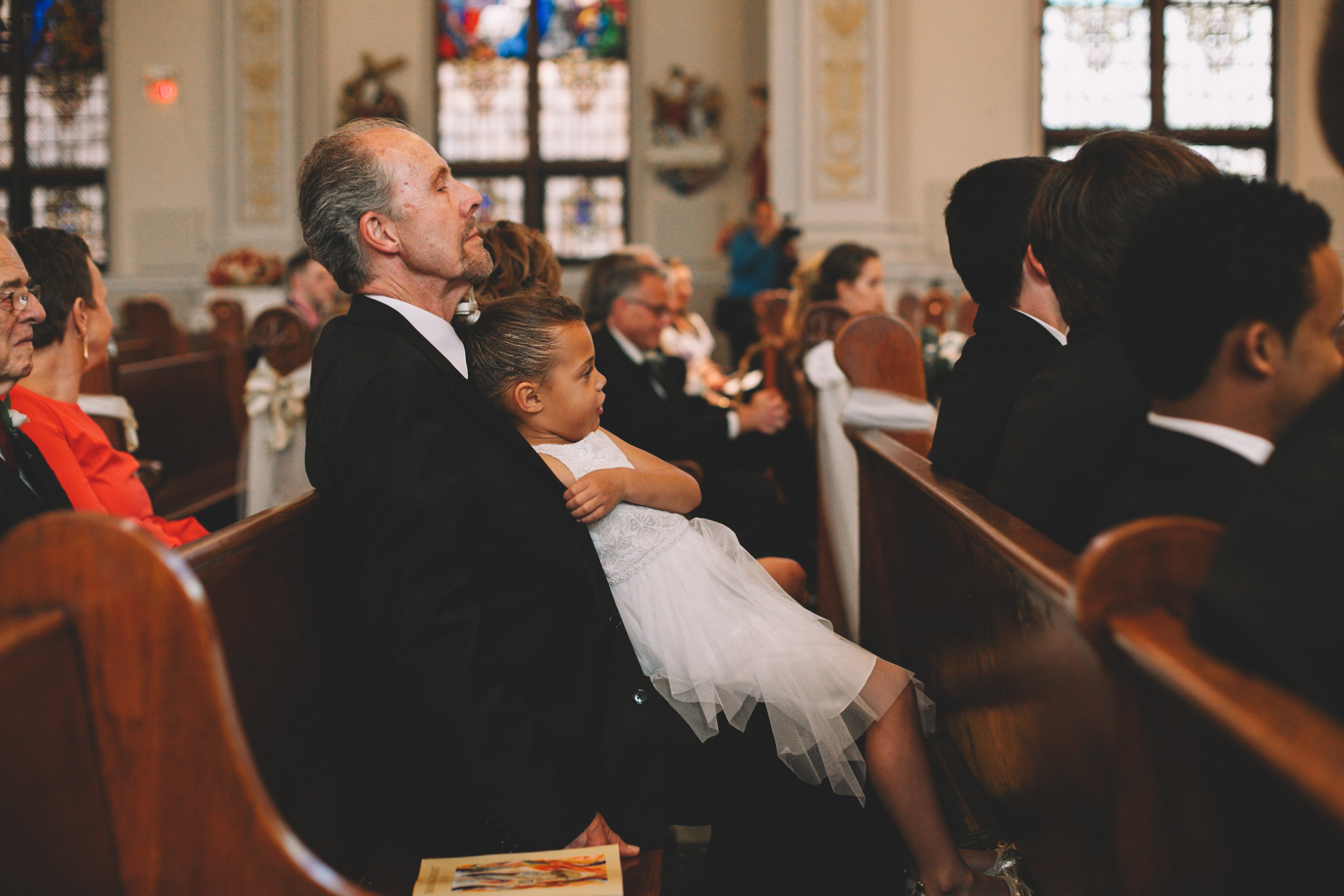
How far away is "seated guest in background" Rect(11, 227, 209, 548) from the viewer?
209cm

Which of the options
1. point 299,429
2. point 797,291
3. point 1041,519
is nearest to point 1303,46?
point 797,291

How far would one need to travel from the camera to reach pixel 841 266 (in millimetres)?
4387

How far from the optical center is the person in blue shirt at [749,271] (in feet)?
27.4

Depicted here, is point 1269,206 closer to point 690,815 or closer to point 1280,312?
point 1280,312

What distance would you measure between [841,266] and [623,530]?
2.79 metres

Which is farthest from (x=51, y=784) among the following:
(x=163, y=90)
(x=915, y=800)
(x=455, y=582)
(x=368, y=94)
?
(x=163, y=90)

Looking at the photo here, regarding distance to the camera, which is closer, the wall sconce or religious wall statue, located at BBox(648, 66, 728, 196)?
the wall sconce

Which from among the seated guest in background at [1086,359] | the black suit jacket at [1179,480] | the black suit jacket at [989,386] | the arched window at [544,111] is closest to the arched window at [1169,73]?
the arched window at [544,111]

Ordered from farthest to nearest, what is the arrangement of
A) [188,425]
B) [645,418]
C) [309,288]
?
[309,288], [188,425], [645,418]

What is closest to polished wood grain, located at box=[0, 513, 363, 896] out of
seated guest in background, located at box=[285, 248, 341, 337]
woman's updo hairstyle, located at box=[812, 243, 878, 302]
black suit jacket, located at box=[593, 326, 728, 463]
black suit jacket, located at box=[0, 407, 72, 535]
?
black suit jacket, located at box=[0, 407, 72, 535]

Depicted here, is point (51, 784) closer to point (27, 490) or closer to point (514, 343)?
point (27, 490)

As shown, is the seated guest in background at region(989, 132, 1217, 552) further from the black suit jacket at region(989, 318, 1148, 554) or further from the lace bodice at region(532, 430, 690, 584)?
the lace bodice at region(532, 430, 690, 584)

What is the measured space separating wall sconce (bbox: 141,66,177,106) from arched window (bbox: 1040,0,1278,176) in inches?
294

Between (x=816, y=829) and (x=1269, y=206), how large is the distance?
161 centimetres
